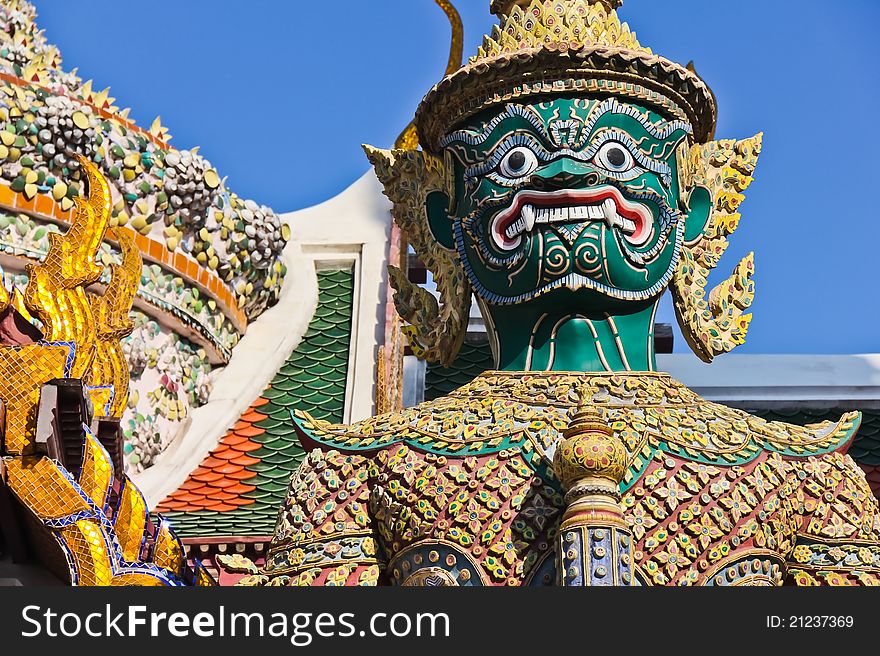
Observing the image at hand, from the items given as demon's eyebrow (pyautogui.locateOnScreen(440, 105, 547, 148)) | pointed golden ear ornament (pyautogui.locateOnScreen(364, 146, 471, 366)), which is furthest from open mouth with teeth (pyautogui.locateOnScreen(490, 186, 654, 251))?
pointed golden ear ornament (pyautogui.locateOnScreen(364, 146, 471, 366))

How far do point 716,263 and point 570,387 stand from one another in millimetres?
844

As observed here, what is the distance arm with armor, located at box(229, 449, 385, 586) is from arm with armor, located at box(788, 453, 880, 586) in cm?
136

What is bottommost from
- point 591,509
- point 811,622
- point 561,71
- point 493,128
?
point 811,622

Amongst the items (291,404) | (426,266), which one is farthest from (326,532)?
(291,404)

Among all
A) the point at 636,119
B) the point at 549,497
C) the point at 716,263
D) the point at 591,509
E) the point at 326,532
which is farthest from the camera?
the point at 716,263

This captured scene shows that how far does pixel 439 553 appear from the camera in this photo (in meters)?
5.50

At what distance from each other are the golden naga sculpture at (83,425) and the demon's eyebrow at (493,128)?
1314 mm

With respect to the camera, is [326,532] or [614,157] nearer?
[326,532]

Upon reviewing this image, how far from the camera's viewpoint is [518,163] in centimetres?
597

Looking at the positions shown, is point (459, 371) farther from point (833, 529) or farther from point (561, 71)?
point (833, 529)

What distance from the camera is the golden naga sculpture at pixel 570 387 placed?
18.0ft

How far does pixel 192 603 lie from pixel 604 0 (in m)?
3.01

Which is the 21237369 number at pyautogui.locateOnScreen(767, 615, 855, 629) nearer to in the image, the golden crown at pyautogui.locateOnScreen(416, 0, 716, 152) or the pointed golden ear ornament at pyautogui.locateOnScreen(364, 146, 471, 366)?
the pointed golden ear ornament at pyautogui.locateOnScreen(364, 146, 471, 366)

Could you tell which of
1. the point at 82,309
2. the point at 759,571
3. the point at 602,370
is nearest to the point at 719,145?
the point at 602,370
